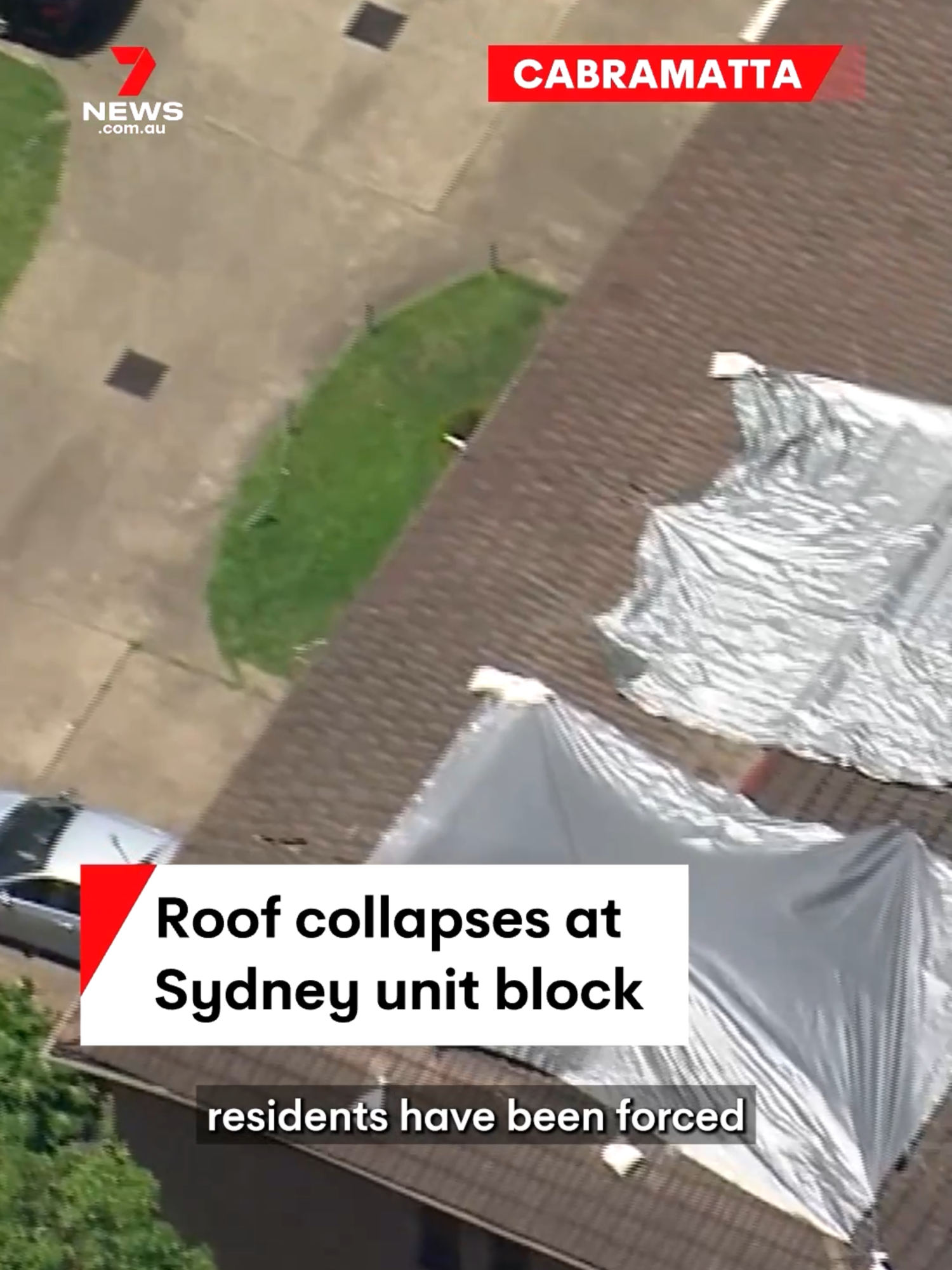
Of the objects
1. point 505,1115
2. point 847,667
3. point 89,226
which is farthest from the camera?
point 89,226

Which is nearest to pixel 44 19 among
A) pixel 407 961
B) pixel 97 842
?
pixel 97 842

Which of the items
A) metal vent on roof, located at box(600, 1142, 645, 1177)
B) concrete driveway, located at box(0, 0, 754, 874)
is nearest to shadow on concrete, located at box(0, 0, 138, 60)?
concrete driveway, located at box(0, 0, 754, 874)

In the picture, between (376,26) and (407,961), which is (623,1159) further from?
(376,26)

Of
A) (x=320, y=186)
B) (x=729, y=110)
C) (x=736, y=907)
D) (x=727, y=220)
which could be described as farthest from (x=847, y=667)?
(x=320, y=186)

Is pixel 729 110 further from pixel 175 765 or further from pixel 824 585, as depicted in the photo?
pixel 175 765

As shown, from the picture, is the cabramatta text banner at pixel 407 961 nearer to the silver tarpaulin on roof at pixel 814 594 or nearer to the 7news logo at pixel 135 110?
the silver tarpaulin on roof at pixel 814 594

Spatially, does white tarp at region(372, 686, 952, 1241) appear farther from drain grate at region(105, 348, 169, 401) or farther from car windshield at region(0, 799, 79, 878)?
drain grate at region(105, 348, 169, 401)

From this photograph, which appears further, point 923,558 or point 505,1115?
point 923,558
